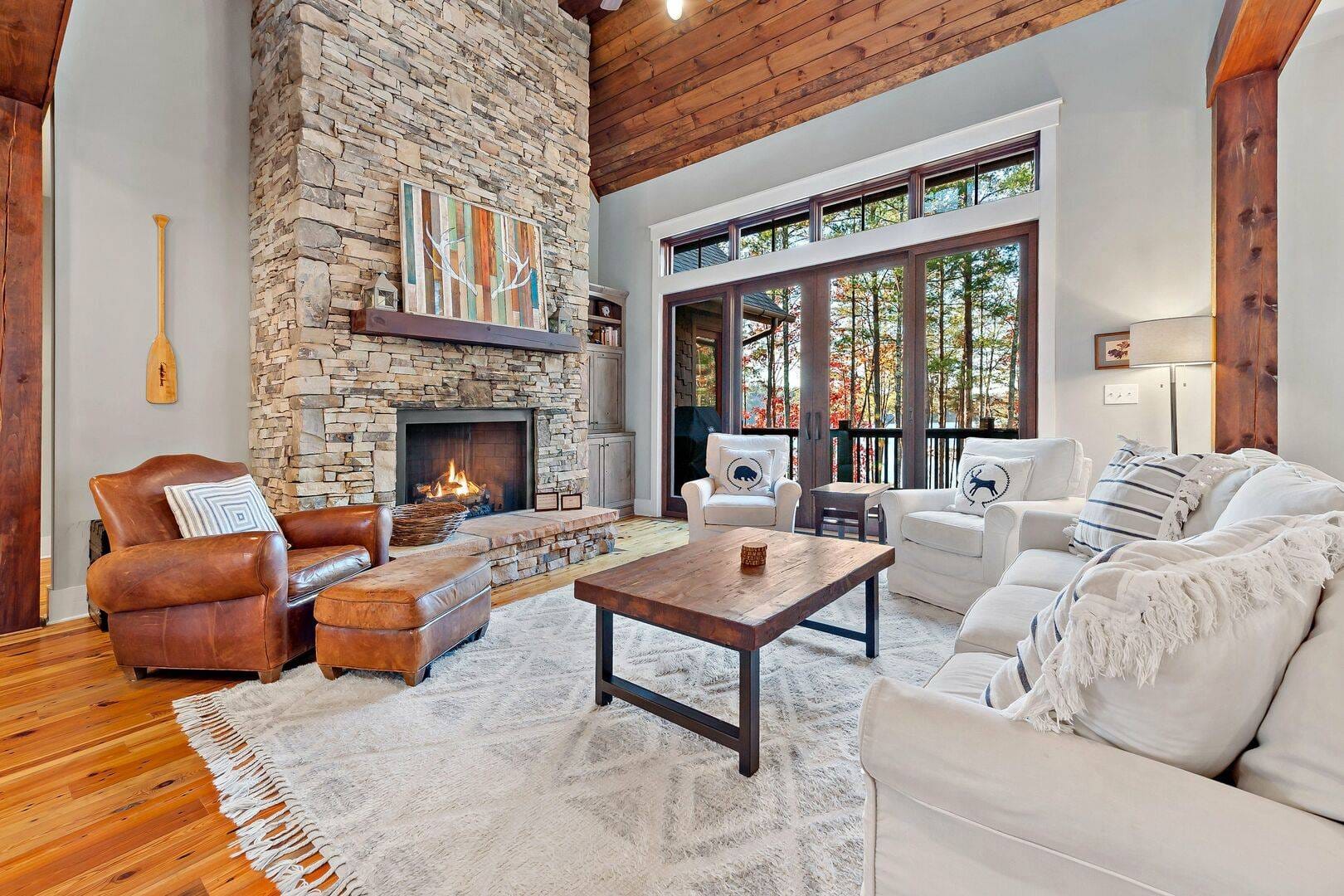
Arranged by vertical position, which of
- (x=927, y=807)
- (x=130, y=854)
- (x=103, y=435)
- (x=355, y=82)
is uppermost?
(x=355, y=82)

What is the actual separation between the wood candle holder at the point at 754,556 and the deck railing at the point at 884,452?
2.70 metres

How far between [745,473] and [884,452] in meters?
1.16

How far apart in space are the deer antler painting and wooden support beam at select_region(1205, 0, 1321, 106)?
13.3 ft

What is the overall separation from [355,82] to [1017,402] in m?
4.72

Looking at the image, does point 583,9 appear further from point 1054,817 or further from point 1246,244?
point 1054,817

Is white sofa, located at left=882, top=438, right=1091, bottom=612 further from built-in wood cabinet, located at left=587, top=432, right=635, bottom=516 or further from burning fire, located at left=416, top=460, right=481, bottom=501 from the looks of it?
built-in wood cabinet, located at left=587, top=432, right=635, bottom=516

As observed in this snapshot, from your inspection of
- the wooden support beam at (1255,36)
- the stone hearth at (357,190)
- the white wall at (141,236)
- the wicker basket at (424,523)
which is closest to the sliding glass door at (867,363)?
the wooden support beam at (1255,36)

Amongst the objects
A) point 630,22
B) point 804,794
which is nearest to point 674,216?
point 630,22

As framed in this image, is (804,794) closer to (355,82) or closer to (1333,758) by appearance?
(1333,758)

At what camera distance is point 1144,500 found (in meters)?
2.12

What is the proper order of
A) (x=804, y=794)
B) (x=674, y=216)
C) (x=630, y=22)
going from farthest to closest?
(x=674, y=216) → (x=630, y=22) → (x=804, y=794)

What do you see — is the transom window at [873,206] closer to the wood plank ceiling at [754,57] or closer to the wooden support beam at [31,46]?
the wood plank ceiling at [754,57]

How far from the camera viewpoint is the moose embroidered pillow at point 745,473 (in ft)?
14.8

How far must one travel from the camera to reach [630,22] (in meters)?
4.93
